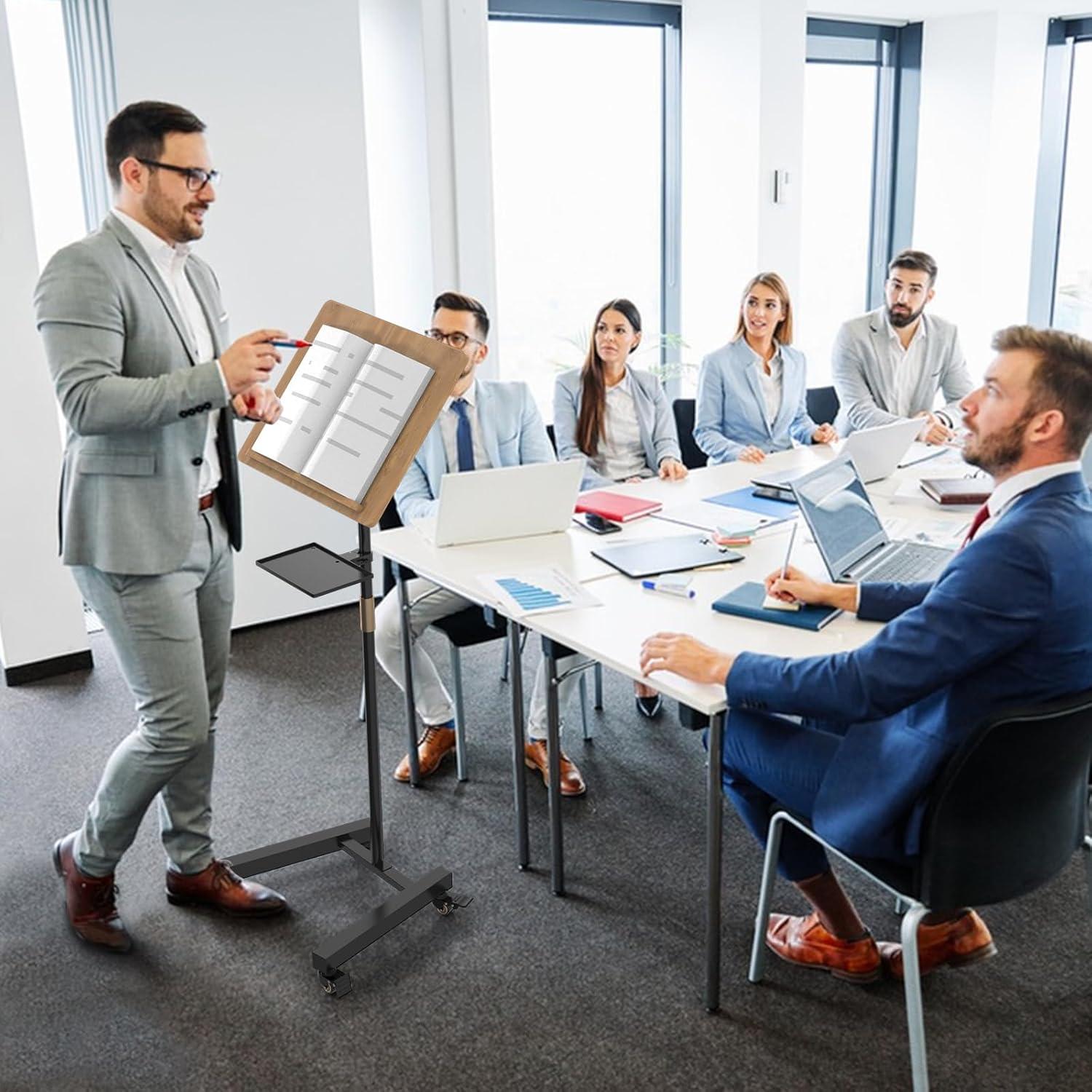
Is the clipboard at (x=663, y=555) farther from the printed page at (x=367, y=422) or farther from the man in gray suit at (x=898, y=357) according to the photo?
the man in gray suit at (x=898, y=357)

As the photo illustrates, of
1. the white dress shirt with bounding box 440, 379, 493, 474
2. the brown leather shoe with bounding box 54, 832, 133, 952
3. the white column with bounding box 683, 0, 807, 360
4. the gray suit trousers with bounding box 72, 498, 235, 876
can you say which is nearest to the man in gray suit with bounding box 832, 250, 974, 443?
the white column with bounding box 683, 0, 807, 360

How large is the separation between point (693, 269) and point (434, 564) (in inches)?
142

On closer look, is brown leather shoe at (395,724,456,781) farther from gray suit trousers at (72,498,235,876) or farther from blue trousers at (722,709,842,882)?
blue trousers at (722,709,842,882)

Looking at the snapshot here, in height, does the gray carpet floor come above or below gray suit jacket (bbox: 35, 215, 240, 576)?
below

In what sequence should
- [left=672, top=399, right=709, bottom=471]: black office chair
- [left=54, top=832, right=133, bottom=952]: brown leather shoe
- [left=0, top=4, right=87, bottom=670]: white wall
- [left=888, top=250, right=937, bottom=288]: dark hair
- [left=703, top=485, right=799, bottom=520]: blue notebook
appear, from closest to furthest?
1. [left=54, top=832, right=133, bottom=952]: brown leather shoe
2. [left=703, top=485, right=799, bottom=520]: blue notebook
3. [left=0, top=4, right=87, bottom=670]: white wall
4. [left=888, top=250, right=937, bottom=288]: dark hair
5. [left=672, top=399, right=709, bottom=471]: black office chair

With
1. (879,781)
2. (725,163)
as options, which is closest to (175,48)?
(725,163)

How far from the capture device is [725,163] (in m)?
5.61

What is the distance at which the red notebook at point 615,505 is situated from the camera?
3152 mm

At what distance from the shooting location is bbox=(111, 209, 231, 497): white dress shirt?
223cm

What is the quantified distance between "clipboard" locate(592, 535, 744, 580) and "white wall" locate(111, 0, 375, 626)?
6.56 feet

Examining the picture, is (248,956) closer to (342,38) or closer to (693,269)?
(342,38)

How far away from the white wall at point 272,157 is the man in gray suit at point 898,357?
194 cm

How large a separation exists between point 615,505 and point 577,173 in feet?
9.49

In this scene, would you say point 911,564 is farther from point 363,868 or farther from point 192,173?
point 192,173
